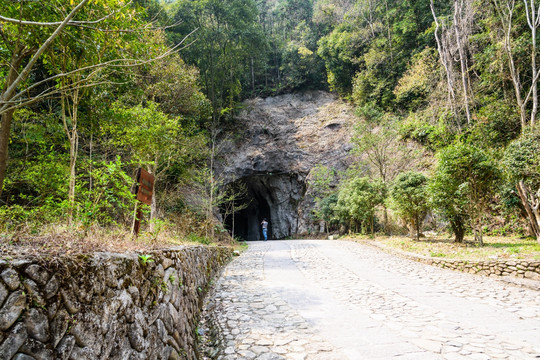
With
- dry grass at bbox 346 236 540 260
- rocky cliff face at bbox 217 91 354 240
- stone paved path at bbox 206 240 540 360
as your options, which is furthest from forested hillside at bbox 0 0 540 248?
stone paved path at bbox 206 240 540 360

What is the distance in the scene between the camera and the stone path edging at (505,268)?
561cm

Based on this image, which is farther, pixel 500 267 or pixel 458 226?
pixel 458 226

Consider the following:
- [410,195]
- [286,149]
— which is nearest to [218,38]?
[286,149]

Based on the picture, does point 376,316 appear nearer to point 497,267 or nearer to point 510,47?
point 497,267

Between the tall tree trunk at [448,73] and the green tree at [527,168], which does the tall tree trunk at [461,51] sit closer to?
the tall tree trunk at [448,73]

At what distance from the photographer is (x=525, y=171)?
809 centimetres

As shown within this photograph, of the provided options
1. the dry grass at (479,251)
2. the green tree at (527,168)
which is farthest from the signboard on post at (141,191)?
the green tree at (527,168)

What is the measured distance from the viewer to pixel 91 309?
1.60 metres

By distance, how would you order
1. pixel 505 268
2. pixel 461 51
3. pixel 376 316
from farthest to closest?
pixel 461 51
pixel 505 268
pixel 376 316

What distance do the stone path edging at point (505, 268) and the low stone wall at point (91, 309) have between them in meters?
6.70

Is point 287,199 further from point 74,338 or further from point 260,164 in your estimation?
point 74,338

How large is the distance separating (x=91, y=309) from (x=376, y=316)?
379 cm

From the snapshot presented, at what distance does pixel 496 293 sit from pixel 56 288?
6721mm

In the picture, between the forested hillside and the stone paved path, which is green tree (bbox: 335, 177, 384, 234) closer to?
the forested hillside
